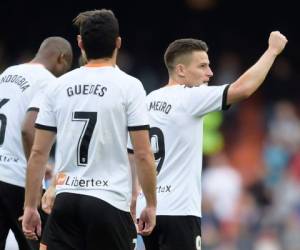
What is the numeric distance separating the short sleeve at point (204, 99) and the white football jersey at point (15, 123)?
3.67 ft

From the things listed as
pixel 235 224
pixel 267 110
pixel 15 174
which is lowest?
pixel 235 224

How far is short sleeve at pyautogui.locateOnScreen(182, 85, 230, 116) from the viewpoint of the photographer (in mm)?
7410

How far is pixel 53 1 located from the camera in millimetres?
18828

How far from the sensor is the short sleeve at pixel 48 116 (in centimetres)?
680

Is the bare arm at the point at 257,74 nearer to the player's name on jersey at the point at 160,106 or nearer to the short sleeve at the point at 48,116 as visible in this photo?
the player's name on jersey at the point at 160,106

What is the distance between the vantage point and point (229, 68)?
18.4m

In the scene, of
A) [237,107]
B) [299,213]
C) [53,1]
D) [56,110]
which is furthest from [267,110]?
[56,110]

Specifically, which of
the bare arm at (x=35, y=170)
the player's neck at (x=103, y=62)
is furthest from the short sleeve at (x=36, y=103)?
the player's neck at (x=103, y=62)

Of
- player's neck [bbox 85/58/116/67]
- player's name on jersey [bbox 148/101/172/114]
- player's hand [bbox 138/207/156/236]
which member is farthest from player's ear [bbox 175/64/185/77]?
player's hand [bbox 138/207/156/236]

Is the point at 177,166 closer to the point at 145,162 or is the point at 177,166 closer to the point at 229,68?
the point at 145,162

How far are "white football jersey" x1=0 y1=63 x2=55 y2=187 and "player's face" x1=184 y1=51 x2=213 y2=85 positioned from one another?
1015 mm

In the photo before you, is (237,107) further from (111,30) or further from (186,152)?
(111,30)

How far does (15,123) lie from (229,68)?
1050 centimetres

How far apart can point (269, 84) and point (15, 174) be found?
35.3 ft
